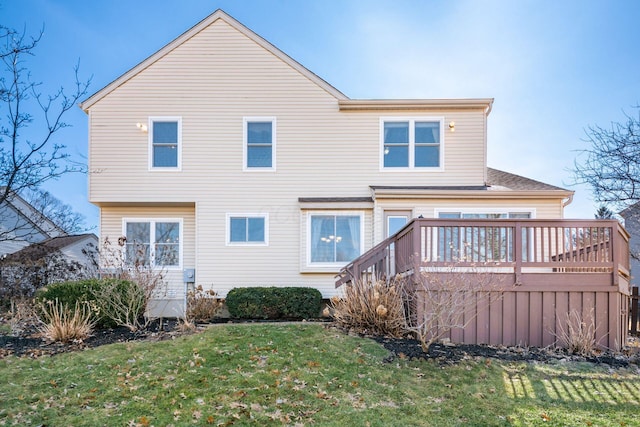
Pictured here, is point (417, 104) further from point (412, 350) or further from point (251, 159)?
point (412, 350)

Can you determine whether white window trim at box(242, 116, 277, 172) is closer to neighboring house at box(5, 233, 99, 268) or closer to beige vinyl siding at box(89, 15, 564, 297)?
beige vinyl siding at box(89, 15, 564, 297)

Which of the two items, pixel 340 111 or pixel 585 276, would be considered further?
Answer: pixel 340 111

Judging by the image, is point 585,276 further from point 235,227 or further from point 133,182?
point 133,182

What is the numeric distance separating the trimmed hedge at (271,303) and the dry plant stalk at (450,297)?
4.17m

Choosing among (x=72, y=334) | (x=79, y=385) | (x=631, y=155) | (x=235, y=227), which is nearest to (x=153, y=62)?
(x=235, y=227)

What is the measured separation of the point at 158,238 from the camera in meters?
12.0

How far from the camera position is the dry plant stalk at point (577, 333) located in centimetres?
645

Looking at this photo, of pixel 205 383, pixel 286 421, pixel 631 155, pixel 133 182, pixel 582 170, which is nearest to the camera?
pixel 286 421

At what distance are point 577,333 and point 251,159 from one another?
841 centimetres

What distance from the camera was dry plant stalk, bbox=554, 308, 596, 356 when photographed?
21.2 ft

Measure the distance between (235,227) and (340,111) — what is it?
4183 mm

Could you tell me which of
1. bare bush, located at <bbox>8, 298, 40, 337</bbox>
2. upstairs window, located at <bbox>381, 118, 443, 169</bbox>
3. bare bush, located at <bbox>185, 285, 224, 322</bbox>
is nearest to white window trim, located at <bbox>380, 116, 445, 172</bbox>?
upstairs window, located at <bbox>381, 118, 443, 169</bbox>

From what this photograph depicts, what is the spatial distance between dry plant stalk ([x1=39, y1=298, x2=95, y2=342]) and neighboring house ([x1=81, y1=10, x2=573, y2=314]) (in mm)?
3913

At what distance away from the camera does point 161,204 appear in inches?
468
